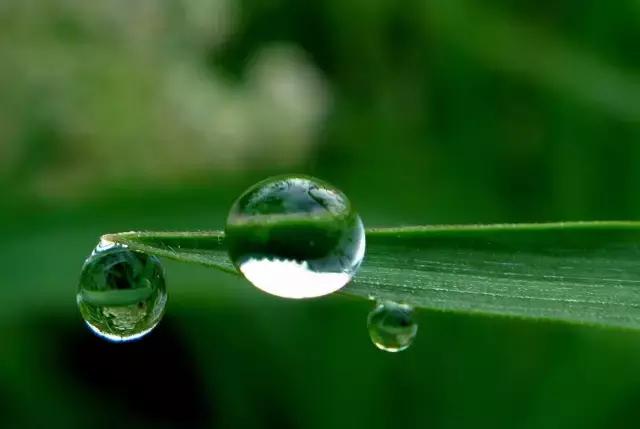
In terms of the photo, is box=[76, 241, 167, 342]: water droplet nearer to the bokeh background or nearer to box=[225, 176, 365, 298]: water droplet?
box=[225, 176, 365, 298]: water droplet

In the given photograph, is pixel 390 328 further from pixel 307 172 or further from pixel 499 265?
pixel 307 172

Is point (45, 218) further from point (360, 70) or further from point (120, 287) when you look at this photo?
point (120, 287)

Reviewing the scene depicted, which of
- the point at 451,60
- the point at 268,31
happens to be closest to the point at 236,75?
the point at 268,31

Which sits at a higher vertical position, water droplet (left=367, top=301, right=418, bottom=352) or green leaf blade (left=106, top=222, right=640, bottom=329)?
green leaf blade (left=106, top=222, right=640, bottom=329)

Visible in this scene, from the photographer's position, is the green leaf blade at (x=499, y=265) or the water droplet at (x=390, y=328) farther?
the water droplet at (x=390, y=328)

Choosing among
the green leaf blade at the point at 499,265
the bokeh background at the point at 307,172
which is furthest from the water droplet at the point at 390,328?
the bokeh background at the point at 307,172

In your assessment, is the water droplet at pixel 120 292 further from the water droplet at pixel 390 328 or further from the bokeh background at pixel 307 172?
the bokeh background at pixel 307 172

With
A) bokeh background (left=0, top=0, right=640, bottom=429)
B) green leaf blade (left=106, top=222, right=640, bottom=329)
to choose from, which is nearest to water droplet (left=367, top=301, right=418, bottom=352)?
green leaf blade (left=106, top=222, right=640, bottom=329)
